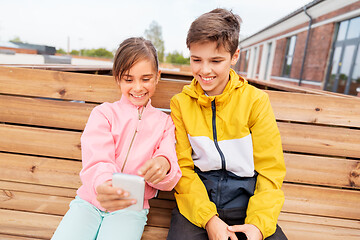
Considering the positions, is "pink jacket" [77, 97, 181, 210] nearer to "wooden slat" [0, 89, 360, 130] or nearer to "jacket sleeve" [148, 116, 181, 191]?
"jacket sleeve" [148, 116, 181, 191]

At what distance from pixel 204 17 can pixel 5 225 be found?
190 centimetres

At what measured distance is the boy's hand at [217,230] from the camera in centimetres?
128

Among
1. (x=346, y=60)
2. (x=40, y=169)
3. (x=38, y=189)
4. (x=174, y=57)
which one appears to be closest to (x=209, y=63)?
(x=40, y=169)

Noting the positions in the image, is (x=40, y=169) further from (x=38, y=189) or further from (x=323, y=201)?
(x=323, y=201)

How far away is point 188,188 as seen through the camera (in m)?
1.49

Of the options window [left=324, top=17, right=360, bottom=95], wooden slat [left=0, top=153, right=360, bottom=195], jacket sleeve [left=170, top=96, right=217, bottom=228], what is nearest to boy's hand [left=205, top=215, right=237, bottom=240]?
jacket sleeve [left=170, top=96, right=217, bottom=228]

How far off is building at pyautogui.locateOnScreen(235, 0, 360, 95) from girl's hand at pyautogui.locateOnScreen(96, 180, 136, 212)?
1106cm

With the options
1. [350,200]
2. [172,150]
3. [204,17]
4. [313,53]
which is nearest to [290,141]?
[350,200]

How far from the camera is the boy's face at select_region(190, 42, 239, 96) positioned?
1454mm

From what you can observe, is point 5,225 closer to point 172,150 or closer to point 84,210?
point 84,210

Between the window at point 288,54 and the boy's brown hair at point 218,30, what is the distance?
1499 cm

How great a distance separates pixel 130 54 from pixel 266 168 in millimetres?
1083

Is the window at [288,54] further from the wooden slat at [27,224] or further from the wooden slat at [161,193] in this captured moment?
the wooden slat at [27,224]

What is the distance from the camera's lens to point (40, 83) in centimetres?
186
